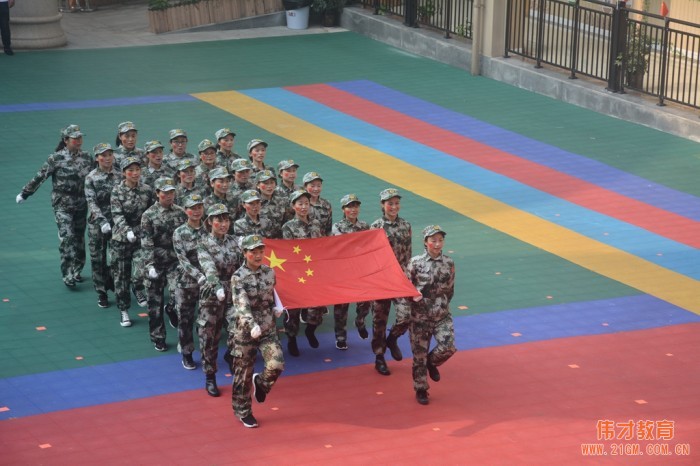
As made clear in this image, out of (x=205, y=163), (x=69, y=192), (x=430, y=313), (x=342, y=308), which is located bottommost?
(x=342, y=308)

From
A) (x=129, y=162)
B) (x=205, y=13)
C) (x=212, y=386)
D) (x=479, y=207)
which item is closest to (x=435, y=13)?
(x=205, y=13)

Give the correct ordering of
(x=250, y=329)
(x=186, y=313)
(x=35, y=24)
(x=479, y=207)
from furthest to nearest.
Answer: (x=35, y=24) < (x=479, y=207) < (x=186, y=313) < (x=250, y=329)

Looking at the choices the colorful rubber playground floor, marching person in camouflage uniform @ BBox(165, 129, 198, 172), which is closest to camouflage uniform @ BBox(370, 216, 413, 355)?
the colorful rubber playground floor

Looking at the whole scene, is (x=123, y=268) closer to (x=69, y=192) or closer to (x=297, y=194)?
(x=69, y=192)

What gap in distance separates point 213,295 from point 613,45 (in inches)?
525

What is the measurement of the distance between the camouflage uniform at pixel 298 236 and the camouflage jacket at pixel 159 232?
1119 millimetres

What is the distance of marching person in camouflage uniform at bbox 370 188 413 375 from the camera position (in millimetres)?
12828

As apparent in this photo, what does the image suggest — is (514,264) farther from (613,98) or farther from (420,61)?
(420,61)

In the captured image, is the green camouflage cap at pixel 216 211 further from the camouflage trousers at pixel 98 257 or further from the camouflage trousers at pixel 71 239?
the camouflage trousers at pixel 71 239

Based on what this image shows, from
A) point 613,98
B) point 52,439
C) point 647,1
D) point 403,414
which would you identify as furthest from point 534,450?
point 647,1

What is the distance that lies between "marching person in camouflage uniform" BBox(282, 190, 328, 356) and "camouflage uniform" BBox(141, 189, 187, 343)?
116cm

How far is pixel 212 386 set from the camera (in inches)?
488

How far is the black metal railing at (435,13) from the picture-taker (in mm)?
27500

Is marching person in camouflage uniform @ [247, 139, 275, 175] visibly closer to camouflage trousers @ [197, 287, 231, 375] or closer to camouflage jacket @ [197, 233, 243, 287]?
camouflage jacket @ [197, 233, 243, 287]
